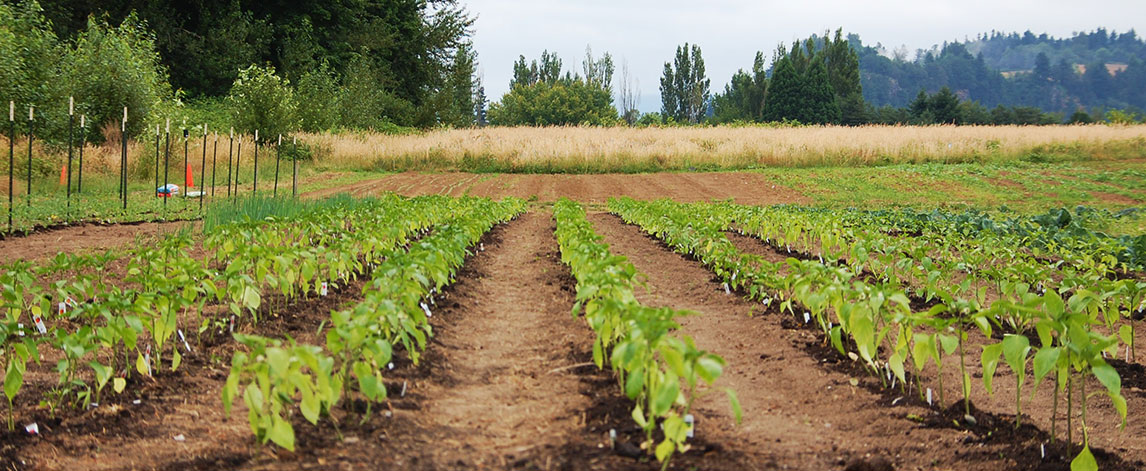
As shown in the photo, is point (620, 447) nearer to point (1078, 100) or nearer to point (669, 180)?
point (669, 180)

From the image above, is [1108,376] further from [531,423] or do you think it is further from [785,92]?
[785,92]

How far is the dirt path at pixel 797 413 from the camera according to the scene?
11.2 ft

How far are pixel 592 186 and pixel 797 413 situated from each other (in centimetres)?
2049

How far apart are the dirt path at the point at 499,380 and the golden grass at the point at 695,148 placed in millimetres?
20826

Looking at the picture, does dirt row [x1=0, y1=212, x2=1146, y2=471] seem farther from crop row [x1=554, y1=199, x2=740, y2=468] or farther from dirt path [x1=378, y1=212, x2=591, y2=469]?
crop row [x1=554, y1=199, x2=740, y2=468]

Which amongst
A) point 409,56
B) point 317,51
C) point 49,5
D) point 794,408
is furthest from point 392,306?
point 409,56

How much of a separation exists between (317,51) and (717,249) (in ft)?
122

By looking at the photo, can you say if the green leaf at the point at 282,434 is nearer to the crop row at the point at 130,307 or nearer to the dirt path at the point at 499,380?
the dirt path at the point at 499,380

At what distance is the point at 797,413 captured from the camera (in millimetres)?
4129

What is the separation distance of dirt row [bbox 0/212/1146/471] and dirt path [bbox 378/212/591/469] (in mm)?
14

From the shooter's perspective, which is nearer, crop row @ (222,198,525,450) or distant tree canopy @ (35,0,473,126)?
crop row @ (222,198,525,450)

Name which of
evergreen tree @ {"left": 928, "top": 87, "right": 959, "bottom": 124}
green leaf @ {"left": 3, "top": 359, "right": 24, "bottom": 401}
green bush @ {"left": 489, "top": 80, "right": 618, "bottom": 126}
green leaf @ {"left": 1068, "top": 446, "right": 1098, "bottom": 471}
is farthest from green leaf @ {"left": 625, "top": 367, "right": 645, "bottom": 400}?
green bush @ {"left": 489, "top": 80, "right": 618, "bottom": 126}

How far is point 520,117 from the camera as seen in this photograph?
7406cm

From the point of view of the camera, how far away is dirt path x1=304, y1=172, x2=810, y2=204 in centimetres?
2245
